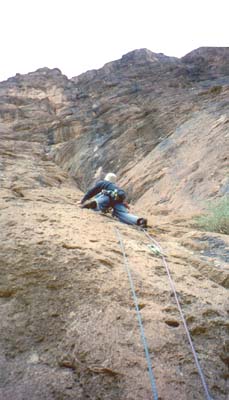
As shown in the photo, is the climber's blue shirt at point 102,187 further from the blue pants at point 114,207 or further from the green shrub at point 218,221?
the green shrub at point 218,221

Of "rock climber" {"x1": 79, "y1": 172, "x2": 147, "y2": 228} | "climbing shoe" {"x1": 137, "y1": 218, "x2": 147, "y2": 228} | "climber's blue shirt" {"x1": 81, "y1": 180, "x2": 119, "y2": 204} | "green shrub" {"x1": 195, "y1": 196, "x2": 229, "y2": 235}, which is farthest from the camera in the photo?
"climber's blue shirt" {"x1": 81, "y1": 180, "x2": 119, "y2": 204}

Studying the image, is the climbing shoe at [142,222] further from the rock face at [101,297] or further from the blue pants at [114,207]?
the blue pants at [114,207]

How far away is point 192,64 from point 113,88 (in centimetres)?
811

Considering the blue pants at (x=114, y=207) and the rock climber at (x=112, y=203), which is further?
the rock climber at (x=112, y=203)

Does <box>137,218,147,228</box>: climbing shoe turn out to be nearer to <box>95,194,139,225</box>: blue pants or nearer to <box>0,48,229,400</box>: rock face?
<box>0,48,229,400</box>: rock face

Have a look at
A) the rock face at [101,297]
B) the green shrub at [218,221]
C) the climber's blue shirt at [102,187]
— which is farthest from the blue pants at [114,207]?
the green shrub at [218,221]

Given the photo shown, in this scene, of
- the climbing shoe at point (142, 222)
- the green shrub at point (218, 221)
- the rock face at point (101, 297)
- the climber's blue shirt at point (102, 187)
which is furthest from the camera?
the climber's blue shirt at point (102, 187)

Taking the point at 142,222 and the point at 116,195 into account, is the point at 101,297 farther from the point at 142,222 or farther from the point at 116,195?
the point at 116,195

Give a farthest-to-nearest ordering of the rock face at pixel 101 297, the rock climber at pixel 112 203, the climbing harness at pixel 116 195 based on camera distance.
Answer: the climbing harness at pixel 116 195
the rock climber at pixel 112 203
the rock face at pixel 101 297

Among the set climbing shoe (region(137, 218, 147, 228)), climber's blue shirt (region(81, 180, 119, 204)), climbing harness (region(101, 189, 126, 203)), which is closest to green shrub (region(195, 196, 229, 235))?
climbing shoe (region(137, 218, 147, 228))

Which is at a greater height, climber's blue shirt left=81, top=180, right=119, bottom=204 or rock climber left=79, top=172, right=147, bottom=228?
climber's blue shirt left=81, top=180, right=119, bottom=204

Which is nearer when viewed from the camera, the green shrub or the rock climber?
the green shrub

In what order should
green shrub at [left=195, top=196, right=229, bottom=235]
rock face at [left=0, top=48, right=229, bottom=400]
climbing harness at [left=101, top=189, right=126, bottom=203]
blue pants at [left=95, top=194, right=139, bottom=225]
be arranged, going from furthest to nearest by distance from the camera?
1. climbing harness at [left=101, top=189, right=126, bottom=203]
2. blue pants at [left=95, top=194, right=139, bottom=225]
3. green shrub at [left=195, top=196, right=229, bottom=235]
4. rock face at [left=0, top=48, right=229, bottom=400]

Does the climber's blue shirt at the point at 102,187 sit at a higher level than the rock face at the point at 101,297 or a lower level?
higher
